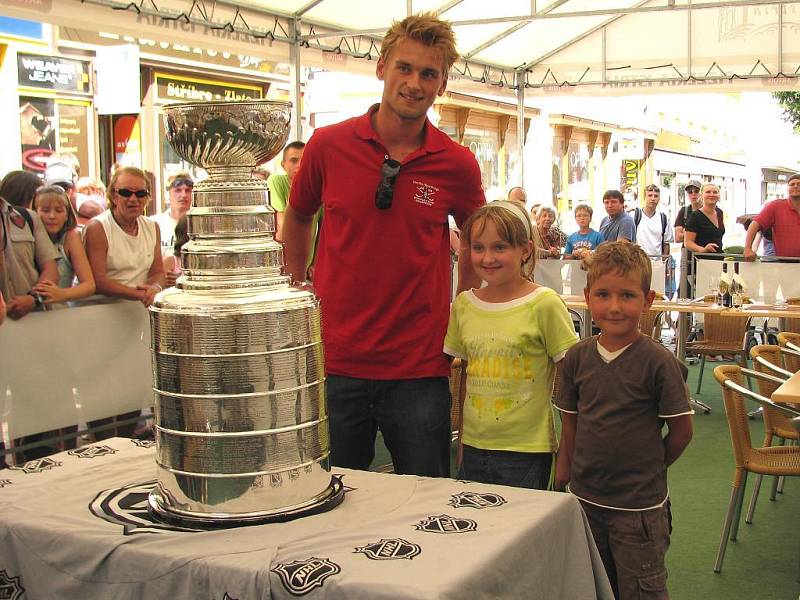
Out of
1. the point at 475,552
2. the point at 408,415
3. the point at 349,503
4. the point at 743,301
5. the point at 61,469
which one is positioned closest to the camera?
the point at 475,552

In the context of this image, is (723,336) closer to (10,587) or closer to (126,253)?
(126,253)

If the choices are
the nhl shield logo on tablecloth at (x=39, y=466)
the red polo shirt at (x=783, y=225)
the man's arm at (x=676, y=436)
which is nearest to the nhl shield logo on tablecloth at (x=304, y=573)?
the nhl shield logo on tablecloth at (x=39, y=466)

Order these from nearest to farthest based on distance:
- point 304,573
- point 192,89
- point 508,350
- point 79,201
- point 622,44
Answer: point 304,573
point 508,350
point 79,201
point 192,89
point 622,44

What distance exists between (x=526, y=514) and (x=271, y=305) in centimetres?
54

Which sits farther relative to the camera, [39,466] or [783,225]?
[783,225]

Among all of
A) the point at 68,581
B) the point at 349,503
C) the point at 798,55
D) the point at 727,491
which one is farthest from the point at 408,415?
the point at 798,55

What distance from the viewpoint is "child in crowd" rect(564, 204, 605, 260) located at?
10109 mm

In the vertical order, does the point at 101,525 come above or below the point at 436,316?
below

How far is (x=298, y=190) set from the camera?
8.14ft

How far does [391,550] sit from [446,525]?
0.49 ft

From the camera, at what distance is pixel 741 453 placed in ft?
12.8

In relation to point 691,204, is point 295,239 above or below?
below

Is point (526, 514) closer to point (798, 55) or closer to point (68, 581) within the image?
point (68, 581)

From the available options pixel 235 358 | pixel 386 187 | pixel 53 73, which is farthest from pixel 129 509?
pixel 53 73
